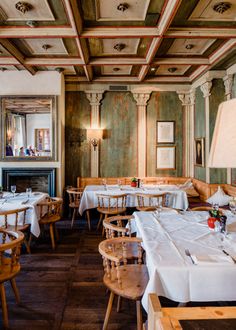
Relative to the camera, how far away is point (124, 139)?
683cm

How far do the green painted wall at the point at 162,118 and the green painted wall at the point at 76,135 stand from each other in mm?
1636

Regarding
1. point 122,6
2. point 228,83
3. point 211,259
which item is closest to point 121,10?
point 122,6

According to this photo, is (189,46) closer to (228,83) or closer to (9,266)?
(228,83)

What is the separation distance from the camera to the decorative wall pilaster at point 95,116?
669 cm

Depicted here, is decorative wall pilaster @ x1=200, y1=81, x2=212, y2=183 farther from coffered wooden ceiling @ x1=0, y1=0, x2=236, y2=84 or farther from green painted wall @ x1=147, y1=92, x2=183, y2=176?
green painted wall @ x1=147, y1=92, x2=183, y2=176

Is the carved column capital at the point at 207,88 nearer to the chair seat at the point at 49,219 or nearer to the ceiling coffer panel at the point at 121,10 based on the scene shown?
the ceiling coffer panel at the point at 121,10

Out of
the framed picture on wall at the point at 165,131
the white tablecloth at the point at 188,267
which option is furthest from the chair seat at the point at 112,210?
the framed picture on wall at the point at 165,131

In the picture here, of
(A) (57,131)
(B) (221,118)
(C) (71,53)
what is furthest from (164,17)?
(A) (57,131)

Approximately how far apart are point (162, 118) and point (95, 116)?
70.1 inches

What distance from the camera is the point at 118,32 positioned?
12.9 ft

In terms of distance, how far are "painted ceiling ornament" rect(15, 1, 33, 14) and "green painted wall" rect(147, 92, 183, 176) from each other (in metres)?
3.95

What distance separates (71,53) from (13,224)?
3373 millimetres

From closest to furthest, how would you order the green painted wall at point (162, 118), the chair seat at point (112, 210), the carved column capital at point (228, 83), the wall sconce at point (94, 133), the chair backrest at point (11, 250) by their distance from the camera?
1. the chair backrest at point (11, 250)
2. the chair seat at point (112, 210)
3. the carved column capital at point (228, 83)
4. the wall sconce at point (94, 133)
5. the green painted wall at point (162, 118)

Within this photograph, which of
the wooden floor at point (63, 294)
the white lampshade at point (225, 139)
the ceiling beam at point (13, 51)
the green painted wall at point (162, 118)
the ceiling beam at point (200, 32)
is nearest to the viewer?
the white lampshade at point (225, 139)
